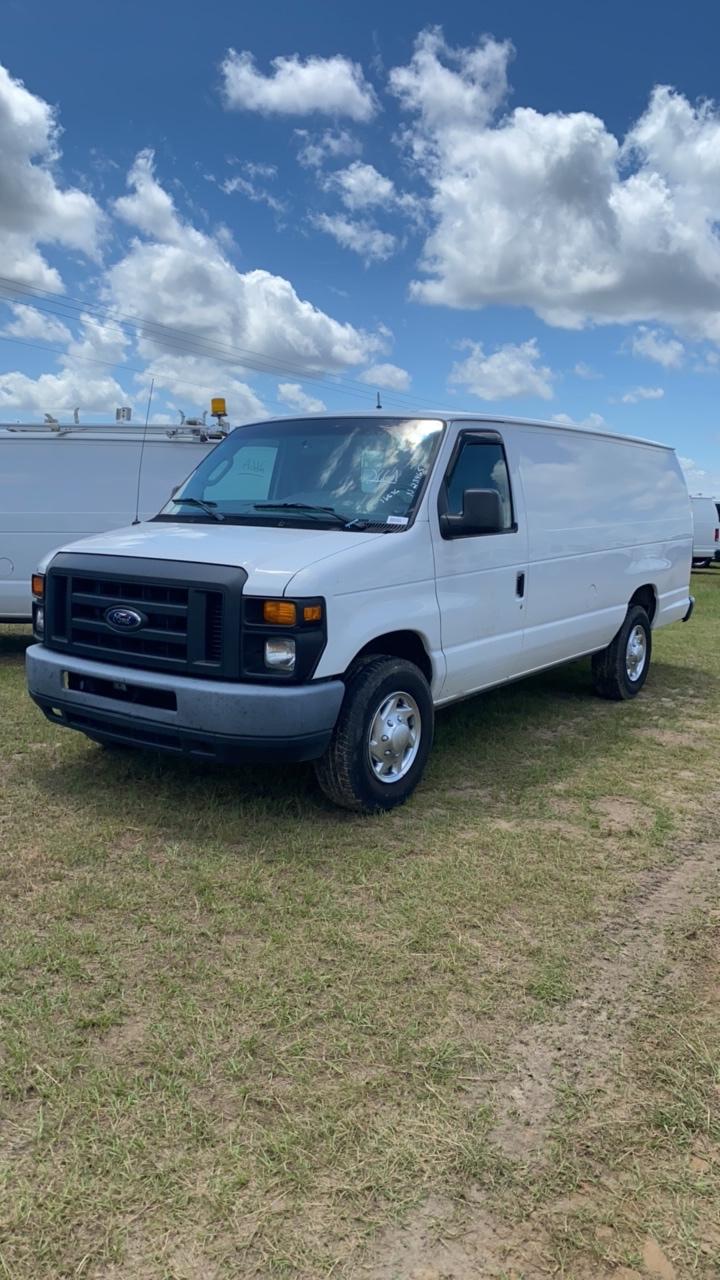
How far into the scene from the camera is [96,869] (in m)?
4.08

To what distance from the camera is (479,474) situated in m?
5.64

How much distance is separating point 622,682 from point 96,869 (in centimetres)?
511

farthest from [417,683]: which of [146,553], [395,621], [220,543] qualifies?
[146,553]

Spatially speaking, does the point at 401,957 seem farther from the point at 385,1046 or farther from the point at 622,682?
the point at 622,682

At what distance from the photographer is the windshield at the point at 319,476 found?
5051 mm

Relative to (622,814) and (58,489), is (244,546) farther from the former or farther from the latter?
(58,489)

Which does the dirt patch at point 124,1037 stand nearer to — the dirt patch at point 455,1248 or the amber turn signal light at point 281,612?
the dirt patch at point 455,1248

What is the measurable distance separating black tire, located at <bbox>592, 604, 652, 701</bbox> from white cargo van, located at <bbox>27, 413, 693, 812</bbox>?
1304 mm

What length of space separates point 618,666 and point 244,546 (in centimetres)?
425

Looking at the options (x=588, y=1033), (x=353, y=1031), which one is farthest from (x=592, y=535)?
(x=353, y=1031)

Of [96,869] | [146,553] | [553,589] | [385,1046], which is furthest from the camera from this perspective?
[553,589]

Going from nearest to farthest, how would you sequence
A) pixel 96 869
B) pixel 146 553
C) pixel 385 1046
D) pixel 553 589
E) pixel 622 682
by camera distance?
pixel 385 1046, pixel 96 869, pixel 146 553, pixel 553 589, pixel 622 682

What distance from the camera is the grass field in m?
2.20

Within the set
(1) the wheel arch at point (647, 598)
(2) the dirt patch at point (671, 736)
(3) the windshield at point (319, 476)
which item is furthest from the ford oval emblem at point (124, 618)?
(1) the wheel arch at point (647, 598)
